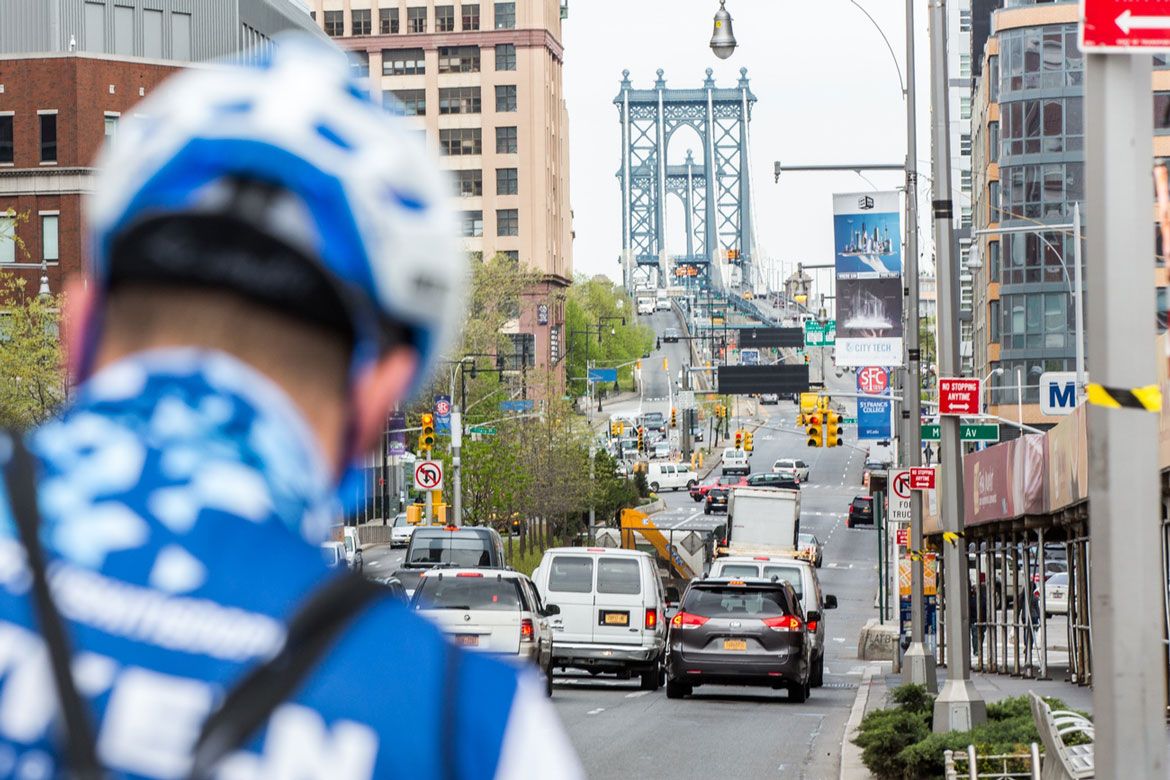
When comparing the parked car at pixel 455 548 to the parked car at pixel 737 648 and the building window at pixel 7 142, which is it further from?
the building window at pixel 7 142

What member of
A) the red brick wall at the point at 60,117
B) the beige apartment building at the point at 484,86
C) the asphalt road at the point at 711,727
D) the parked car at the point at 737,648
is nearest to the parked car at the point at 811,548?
the asphalt road at the point at 711,727

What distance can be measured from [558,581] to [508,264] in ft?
227

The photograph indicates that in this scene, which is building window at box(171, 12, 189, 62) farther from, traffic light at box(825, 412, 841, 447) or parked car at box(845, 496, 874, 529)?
parked car at box(845, 496, 874, 529)

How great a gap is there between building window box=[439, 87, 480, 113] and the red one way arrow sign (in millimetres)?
125190

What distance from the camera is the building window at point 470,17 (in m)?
130

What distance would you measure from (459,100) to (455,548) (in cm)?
9085

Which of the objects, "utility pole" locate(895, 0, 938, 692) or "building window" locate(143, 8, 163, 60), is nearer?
"utility pole" locate(895, 0, 938, 692)

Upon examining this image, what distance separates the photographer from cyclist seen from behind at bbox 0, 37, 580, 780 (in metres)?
1.48

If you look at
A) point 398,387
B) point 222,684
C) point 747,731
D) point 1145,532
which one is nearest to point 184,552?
point 222,684

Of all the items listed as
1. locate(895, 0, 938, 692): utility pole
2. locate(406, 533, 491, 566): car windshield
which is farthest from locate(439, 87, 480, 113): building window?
locate(895, 0, 938, 692): utility pole

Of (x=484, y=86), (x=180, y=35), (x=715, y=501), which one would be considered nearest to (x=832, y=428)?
(x=180, y=35)

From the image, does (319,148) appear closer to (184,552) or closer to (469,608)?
(184,552)

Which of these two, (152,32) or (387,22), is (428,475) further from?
(387,22)

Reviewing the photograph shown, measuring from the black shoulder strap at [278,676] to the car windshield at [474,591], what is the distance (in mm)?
23322
